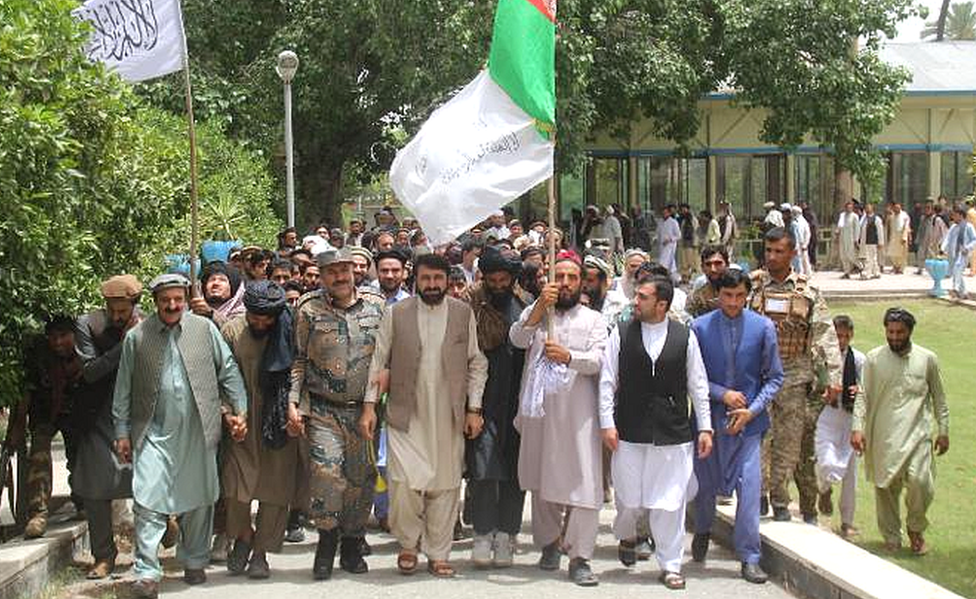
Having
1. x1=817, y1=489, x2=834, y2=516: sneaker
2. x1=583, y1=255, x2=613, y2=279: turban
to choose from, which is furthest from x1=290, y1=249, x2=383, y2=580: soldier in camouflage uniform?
x1=817, y1=489, x2=834, y2=516: sneaker

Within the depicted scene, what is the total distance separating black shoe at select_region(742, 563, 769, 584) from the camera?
7523mm

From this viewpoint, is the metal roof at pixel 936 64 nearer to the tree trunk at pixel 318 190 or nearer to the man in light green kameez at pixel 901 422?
the tree trunk at pixel 318 190

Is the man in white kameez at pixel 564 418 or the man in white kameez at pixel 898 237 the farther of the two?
the man in white kameez at pixel 898 237

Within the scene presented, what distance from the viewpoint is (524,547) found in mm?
Answer: 8594

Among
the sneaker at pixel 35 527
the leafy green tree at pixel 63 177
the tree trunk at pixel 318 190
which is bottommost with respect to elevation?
the sneaker at pixel 35 527

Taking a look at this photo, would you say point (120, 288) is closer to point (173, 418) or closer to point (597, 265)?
point (173, 418)

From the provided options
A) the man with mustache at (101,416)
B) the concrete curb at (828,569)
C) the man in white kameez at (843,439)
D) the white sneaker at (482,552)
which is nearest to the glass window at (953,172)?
the man in white kameez at (843,439)

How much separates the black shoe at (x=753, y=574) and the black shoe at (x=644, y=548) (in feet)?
2.22

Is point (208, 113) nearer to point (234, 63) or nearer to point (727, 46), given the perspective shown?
point (234, 63)

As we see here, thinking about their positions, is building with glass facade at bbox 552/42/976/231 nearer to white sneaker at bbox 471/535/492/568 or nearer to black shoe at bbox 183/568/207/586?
white sneaker at bbox 471/535/492/568

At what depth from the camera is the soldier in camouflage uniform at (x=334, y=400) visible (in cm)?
754

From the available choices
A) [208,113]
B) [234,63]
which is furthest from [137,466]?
[234,63]

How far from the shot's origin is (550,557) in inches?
308

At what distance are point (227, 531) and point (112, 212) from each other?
7.29 ft
